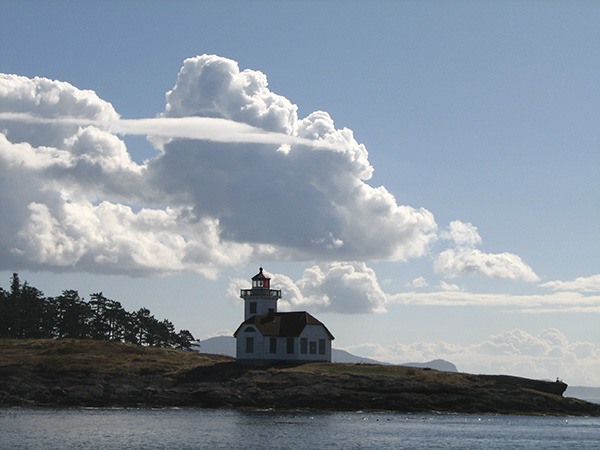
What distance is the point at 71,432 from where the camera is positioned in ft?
246

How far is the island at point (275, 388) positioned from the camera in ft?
334

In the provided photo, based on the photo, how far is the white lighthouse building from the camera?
380 ft

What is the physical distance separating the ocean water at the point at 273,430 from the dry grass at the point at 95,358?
12.9 metres

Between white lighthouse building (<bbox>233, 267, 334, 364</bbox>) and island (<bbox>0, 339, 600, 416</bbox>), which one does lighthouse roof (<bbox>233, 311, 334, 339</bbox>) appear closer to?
white lighthouse building (<bbox>233, 267, 334, 364</bbox>)

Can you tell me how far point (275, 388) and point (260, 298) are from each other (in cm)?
2056

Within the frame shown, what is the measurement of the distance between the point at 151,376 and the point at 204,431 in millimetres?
32605

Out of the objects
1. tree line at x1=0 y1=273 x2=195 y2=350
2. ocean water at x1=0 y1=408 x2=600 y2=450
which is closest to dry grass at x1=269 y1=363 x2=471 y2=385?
ocean water at x1=0 y1=408 x2=600 y2=450

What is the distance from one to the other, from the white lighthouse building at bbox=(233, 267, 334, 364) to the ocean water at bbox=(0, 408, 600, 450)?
17.5m

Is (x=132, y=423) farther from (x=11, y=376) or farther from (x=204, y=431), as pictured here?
(x=11, y=376)

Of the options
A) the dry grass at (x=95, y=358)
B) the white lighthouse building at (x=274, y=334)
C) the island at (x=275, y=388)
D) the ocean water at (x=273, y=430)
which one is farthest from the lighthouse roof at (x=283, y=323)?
the ocean water at (x=273, y=430)

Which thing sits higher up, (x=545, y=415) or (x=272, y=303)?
(x=272, y=303)

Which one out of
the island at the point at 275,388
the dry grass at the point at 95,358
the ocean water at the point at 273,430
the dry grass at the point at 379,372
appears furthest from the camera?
the dry grass at the point at 95,358

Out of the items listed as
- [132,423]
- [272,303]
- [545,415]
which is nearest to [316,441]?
[132,423]

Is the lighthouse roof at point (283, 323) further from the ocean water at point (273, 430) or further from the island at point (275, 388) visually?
the ocean water at point (273, 430)
